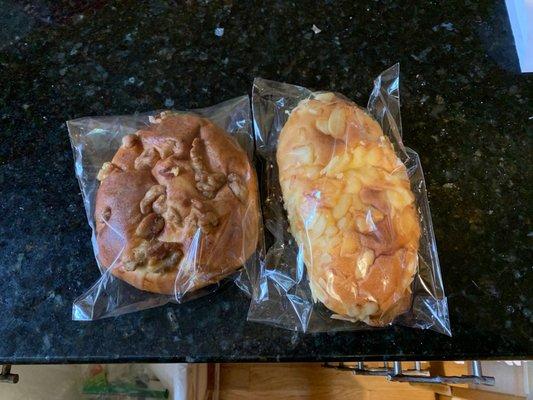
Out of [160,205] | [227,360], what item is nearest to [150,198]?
[160,205]

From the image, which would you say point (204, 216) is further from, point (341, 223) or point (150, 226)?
point (341, 223)

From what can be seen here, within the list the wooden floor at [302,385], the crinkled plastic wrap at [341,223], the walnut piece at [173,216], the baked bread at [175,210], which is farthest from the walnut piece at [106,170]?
the wooden floor at [302,385]

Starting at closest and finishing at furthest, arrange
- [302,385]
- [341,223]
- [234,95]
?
[341,223]
[234,95]
[302,385]

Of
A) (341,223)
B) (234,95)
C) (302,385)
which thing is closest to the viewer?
(341,223)

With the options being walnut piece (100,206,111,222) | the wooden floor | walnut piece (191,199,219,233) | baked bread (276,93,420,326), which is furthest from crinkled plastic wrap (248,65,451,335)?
the wooden floor

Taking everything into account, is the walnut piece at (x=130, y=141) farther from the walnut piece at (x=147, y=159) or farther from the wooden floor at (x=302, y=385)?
the wooden floor at (x=302, y=385)

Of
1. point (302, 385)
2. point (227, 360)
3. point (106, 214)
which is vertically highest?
point (106, 214)

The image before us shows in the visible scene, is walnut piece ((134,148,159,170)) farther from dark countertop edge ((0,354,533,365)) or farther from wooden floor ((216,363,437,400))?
wooden floor ((216,363,437,400))
